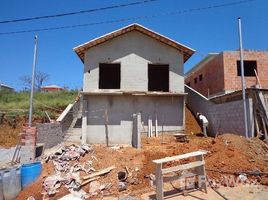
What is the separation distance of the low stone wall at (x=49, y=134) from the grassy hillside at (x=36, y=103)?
5.25 meters

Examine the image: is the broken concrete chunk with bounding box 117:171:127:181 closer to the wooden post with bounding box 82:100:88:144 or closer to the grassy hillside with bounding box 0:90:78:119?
the wooden post with bounding box 82:100:88:144

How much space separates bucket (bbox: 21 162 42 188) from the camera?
932 centimetres

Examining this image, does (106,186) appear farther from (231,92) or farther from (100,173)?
(231,92)

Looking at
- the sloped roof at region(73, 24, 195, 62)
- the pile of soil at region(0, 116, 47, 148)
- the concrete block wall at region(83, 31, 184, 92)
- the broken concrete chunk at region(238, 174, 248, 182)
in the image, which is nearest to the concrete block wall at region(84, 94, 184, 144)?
the concrete block wall at region(83, 31, 184, 92)

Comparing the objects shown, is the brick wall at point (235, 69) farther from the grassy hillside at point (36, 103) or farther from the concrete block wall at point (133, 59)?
the grassy hillside at point (36, 103)

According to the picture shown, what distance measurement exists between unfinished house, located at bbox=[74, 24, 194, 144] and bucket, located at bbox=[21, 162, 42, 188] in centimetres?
512

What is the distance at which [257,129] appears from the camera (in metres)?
10.9

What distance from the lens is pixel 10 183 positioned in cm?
887

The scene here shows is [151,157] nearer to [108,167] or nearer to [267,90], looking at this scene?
[108,167]

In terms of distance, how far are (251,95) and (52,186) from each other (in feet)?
29.1

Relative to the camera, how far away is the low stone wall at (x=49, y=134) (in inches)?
490

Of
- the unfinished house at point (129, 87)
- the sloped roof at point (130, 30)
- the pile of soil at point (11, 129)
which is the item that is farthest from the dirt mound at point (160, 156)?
the pile of soil at point (11, 129)

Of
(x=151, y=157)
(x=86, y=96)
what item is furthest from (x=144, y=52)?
(x=151, y=157)

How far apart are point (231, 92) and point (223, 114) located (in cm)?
137
